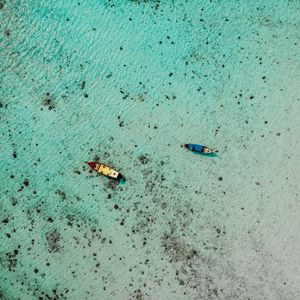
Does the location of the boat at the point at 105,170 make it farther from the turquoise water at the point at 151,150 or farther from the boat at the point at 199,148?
the boat at the point at 199,148

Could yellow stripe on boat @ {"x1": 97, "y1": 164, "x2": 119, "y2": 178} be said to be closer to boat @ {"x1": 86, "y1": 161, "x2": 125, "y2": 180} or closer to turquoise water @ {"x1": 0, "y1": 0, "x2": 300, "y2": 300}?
boat @ {"x1": 86, "y1": 161, "x2": 125, "y2": 180}

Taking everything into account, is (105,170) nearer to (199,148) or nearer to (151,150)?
(151,150)

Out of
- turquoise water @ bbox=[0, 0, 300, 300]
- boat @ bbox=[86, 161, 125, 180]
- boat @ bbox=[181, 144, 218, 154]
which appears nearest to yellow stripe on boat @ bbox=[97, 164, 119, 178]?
boat @ bbox=[86, 161, 125, 180]

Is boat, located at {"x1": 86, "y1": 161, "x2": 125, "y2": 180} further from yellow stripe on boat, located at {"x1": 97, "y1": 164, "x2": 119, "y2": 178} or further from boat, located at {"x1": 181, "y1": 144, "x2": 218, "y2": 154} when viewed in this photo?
boat, located at {"x1": 181, "y1": 144, "x2": 218, "y2": 154}

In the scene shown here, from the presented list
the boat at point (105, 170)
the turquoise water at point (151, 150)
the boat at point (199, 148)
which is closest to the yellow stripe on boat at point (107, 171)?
the boat at point (105, 170)

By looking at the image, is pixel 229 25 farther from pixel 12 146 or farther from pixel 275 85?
pixel 12 146

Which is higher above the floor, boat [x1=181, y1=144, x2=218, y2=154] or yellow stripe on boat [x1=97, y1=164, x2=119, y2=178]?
boat [x1=181, y1=144, x2=218, y2=154]

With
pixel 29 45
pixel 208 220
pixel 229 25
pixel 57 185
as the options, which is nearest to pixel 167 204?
pixel 208 220
